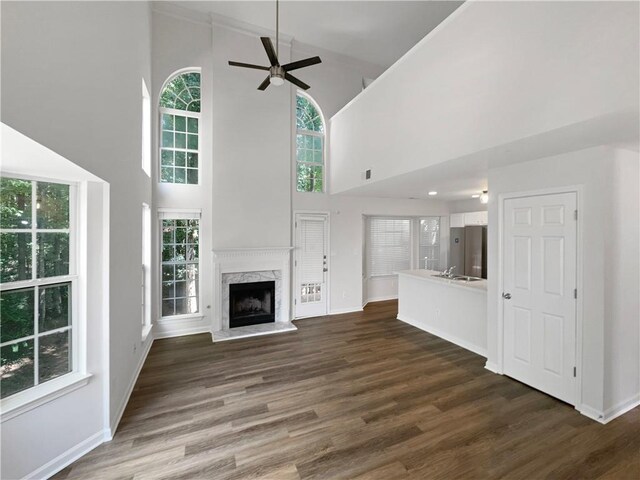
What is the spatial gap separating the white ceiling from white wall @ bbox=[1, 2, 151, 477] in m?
2.04

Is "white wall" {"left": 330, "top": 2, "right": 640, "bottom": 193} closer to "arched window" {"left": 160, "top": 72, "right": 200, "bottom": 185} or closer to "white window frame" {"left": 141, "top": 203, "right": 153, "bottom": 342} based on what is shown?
"arched window" {"left": 160, "top": 72, "right": 200, "bottom": 185}

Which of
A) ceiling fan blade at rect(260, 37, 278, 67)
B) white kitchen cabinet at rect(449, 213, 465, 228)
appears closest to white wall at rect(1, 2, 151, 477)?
ceiling fan blade at rect(260, 37, 278, 67)

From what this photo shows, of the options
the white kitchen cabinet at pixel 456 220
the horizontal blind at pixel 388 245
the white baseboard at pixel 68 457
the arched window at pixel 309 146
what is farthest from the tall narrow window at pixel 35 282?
the white kitchen cabinet at pixel 456 220

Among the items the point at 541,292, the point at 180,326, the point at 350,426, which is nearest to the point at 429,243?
the point at 541,292

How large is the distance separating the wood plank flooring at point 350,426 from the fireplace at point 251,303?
128 centimetres

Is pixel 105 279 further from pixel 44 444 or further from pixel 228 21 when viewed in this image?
pixel 228 21

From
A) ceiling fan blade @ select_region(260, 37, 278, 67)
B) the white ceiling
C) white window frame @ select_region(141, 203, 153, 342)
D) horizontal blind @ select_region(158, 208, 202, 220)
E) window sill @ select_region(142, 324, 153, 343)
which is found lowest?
window sill @ select_region(142, 324, 153, 343)

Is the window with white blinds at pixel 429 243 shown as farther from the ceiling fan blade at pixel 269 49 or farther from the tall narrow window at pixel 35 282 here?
the tall narrow window at pixel 35 282

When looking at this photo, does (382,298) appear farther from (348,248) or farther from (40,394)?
(40,394)

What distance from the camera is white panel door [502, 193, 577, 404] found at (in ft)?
8.93

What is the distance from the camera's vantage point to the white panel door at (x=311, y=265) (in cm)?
567

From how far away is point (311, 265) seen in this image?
5773 mm

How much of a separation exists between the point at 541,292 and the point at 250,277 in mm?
4388

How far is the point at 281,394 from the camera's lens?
9.61 ft
